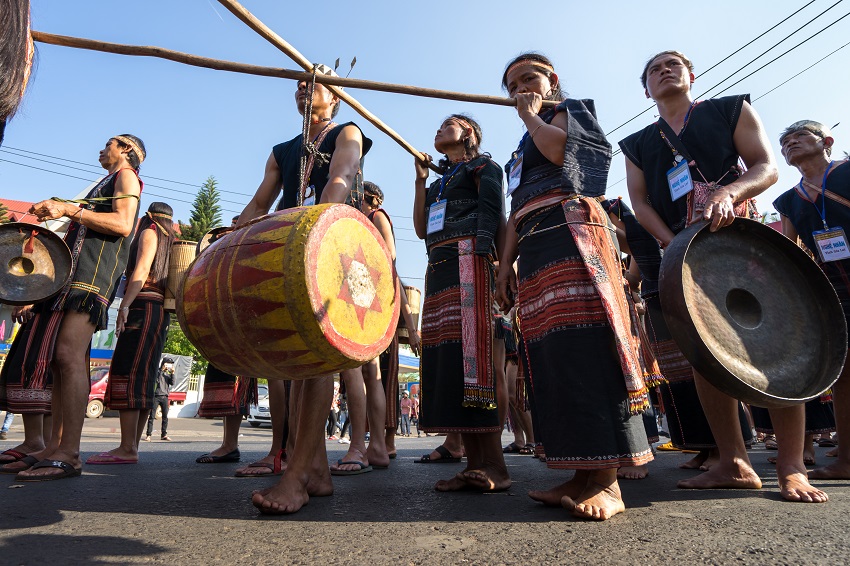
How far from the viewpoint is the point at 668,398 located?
3500 millimetres

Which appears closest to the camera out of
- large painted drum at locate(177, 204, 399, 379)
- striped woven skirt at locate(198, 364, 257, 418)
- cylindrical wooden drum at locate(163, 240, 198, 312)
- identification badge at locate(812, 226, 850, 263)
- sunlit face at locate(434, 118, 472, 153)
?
large painted drum at locate(177, 204, 399, 379)

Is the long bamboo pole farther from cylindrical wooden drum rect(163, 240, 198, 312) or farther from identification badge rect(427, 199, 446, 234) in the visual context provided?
cylindrical wooden drum rect(163, 240, 198, 312)

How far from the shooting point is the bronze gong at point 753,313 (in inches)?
72.8

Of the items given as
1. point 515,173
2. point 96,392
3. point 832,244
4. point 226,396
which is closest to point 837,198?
point 832,244

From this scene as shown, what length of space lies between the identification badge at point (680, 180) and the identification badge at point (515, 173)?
789mm

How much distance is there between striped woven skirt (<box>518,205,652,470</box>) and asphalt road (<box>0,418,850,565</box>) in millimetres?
243

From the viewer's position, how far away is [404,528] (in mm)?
1757

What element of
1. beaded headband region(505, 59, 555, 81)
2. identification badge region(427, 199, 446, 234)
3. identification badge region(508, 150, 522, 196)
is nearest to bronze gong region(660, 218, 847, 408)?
identification badge region(508, 150, 522, 196)

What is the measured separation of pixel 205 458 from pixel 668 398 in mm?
3258

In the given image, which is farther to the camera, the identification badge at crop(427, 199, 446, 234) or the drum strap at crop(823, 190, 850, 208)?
the drum strap at crop(823, 190, 850, 208)

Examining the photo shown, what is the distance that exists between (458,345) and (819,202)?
2.59 meters

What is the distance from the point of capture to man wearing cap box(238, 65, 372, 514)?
7.06ft

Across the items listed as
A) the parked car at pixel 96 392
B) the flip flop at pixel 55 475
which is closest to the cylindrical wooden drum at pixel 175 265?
the flip flop at pixel 55 475

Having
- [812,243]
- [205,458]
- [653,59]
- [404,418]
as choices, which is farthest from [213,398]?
[404,418]
